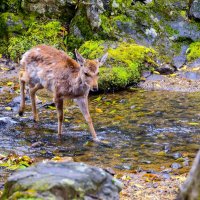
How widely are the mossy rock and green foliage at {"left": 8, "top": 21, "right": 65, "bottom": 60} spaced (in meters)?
1.29

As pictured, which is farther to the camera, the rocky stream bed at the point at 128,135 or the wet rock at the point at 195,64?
the wet rock at the point at 195,64

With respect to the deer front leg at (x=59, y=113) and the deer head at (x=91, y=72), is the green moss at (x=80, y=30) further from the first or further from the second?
the deer head at (x=91, y=72)

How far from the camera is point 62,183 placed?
3.67m

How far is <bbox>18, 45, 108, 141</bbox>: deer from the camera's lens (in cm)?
810

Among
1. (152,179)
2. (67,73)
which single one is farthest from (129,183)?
(67,73)

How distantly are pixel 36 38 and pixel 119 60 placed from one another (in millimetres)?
3063

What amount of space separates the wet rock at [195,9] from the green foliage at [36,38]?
432cm

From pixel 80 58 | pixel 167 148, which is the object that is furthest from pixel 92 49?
pixel 167 148

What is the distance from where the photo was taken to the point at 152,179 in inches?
229

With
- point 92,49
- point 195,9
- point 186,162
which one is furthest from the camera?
point 195,9

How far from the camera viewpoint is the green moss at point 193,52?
1381 centimetres

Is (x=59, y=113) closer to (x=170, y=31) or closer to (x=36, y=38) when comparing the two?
(x=36, y=38)

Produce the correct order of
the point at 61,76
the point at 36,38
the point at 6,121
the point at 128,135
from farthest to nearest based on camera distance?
the point at 36,38, the point at 6,121, the point at 61,76, the point at 128,135

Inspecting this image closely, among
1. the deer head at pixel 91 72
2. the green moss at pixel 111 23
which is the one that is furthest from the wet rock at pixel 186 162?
the green moss at pixel 111 23
